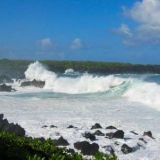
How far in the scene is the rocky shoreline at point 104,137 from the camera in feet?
47.3

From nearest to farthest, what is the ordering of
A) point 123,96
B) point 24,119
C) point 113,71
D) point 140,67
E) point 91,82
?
point 24,119, point 123,96, point 91,82, point 113,71, point 140,67

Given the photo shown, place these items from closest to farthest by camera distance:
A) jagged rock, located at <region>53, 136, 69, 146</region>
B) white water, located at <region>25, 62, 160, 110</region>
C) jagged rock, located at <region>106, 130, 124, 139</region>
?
jagged rock, located at <region>53, 136, 69, 146</region> < jagged rock, located at <region>106, 130, 124, 139</region> < white water, located at <region>25, 62, 160, 110</region>

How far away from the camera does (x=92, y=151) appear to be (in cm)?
1418

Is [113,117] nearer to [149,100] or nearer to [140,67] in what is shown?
[149,100]

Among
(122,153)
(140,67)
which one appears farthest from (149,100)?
(140,67)

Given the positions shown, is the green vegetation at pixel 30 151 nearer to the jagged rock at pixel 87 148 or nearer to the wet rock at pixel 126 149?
the jagged rock at pixel 87 148

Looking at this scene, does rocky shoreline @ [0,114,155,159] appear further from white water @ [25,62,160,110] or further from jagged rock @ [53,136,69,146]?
white water @ [25,62,160,110]

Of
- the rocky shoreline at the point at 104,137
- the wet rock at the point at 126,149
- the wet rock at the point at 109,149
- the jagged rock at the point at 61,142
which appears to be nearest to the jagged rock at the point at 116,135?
the rocky shoreline at the point at 104,137

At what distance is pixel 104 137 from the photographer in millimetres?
16438

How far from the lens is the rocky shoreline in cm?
1442

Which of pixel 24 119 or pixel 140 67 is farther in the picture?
pixel 140 67

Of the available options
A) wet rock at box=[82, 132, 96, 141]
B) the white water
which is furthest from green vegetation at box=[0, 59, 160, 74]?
wet rock at box=[82, 132, 96, 141]

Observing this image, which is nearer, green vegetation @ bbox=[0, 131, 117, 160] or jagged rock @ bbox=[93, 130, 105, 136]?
green vegetation @ bbox=[0, 131, 117, 160]

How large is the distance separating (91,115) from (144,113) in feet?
9.67
